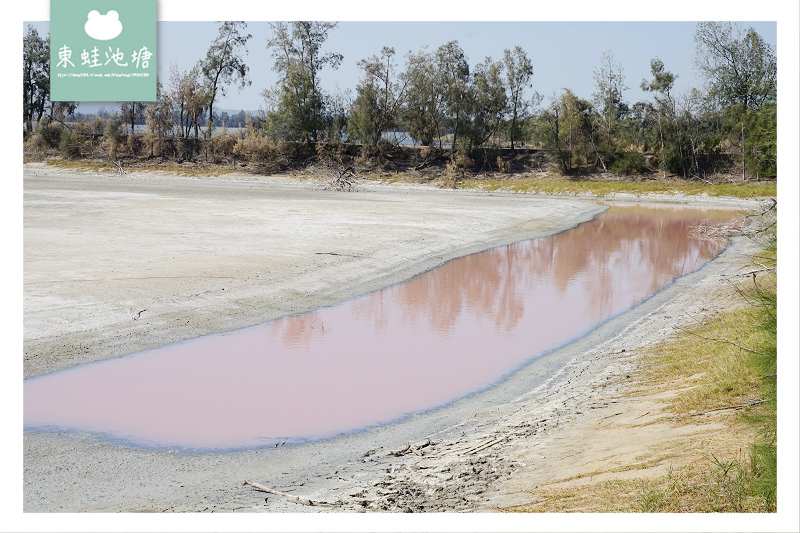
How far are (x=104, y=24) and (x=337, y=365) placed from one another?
681 cm

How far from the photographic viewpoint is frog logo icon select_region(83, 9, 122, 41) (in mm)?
6516

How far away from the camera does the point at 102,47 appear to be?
663 cm

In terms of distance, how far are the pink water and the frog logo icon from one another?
14.3 ft

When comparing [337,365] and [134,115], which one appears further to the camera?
[134,115]

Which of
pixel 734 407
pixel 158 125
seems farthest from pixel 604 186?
pixel 734 407

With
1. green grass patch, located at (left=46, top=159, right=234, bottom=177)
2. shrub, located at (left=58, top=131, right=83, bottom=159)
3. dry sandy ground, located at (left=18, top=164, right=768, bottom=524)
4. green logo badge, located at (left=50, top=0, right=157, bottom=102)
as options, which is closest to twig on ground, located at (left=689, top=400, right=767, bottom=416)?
dry sandy ground, located at (left=18, top=164, right=768, bottom=524)

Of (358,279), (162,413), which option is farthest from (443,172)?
(162,413)

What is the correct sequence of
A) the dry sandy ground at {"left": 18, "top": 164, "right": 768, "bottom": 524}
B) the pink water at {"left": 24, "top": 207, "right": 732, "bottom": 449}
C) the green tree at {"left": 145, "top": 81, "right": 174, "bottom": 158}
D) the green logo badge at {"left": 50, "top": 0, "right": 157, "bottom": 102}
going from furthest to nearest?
1. the green tree at {"left": 145, "top": 81, "right": 174, "bottom": 158}
2. the pink water at {"left": 24, "top": 207, "right": 732, "bottom": 449}
3. the dry sandy ground at {"left": 18, "top": 164, "right": 768, "bottom": 524}
4. the green logo badge at {"left": 50, "top": 0, "right": 157, "bottom": 102}

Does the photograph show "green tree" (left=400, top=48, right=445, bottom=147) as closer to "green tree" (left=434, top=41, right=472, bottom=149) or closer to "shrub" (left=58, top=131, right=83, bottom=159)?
"green tree" (left=434, top=41, right=472, bottom=149)

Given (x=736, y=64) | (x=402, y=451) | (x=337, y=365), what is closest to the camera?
(x=402, y=451)

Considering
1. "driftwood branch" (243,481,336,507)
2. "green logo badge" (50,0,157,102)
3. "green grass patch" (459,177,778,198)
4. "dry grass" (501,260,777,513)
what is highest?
"green grass patch" (459,177,778,198)

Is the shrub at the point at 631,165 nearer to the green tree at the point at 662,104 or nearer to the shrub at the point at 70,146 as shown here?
the green tree at the point at 662,104

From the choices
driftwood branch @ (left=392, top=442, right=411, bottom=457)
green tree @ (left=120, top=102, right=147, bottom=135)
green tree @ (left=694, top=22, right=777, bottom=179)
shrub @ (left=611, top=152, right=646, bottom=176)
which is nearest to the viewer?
driftwood branch @ (left=392, top=442, right=411, bottom=457)

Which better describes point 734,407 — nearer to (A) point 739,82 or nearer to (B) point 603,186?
(A) point 739,82
